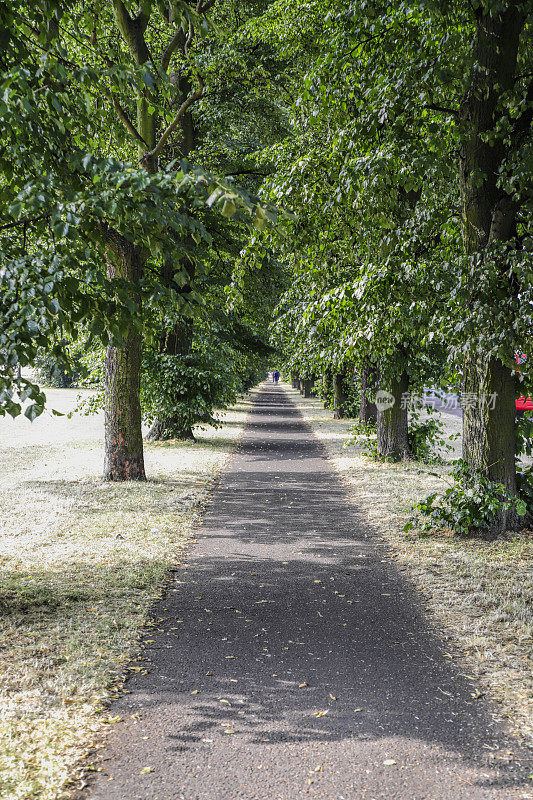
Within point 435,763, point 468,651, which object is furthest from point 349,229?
point 435,763

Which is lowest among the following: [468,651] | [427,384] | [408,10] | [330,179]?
[468,651]

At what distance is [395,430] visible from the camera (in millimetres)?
13492

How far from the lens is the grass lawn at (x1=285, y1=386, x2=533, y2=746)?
13.3ft

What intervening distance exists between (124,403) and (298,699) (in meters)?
7.60

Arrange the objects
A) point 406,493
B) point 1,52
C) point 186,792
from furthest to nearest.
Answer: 1. point 406,493
2. point 1,52
3. point 186,792

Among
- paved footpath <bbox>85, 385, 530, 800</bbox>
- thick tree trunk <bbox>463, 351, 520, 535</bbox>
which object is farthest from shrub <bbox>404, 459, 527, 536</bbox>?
paved footpath <bbox>85, 385, 530, 800</bbox>

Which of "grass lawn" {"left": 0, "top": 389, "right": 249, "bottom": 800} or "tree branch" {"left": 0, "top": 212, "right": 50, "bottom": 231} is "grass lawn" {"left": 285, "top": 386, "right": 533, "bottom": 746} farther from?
"tree branch" {"left": 0, "top": 212, "right": 50, "bottom": 231}

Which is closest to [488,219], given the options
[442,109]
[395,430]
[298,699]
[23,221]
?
[442,109]

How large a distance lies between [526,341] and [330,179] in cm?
325

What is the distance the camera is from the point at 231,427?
2400 cm

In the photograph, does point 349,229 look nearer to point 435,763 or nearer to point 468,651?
point 468,651

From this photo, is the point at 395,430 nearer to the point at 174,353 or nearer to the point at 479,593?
the point at 174,353

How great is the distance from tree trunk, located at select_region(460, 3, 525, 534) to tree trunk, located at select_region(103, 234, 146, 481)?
18.3 ft

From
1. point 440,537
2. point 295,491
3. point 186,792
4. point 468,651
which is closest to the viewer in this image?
point 186,792
